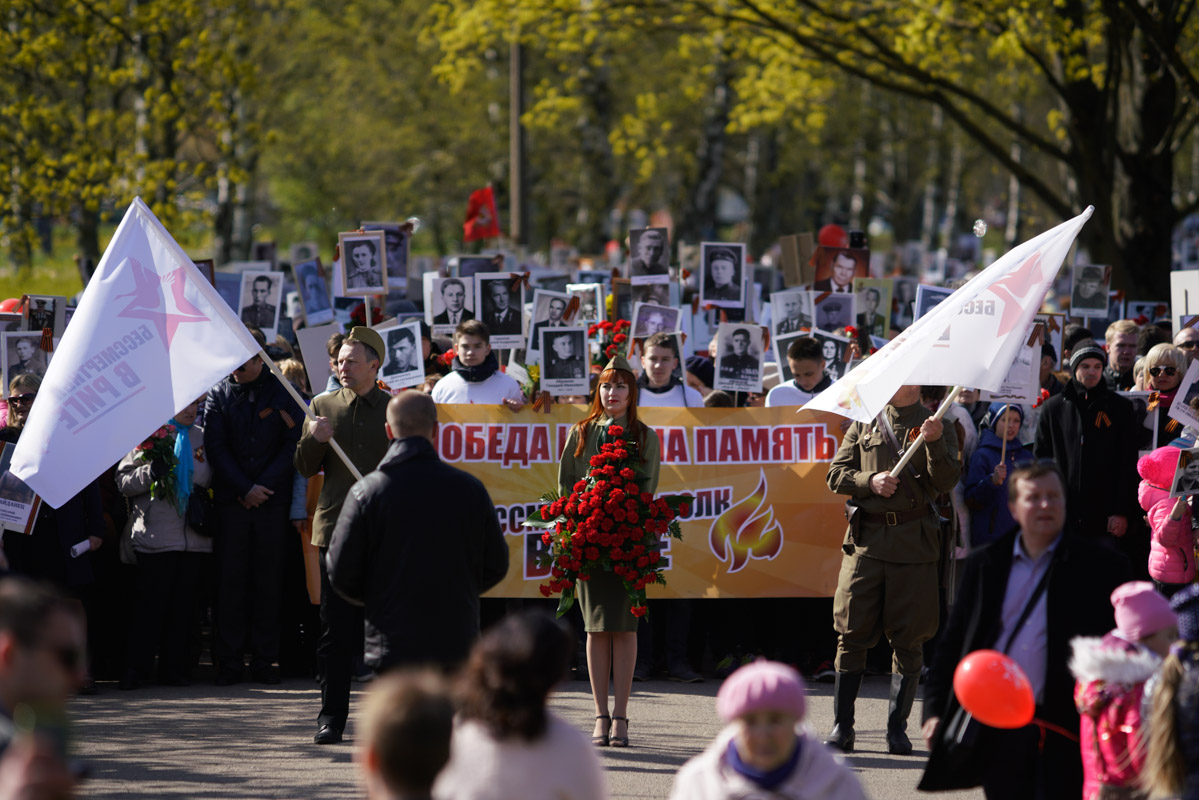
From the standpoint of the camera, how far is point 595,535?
7391 millimetres

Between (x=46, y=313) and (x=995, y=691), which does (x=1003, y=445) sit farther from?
(x=46, y=313)

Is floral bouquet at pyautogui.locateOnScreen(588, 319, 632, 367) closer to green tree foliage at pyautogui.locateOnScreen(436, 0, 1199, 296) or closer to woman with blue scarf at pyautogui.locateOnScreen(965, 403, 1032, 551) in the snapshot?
woman with blue scarf at pyautogui.locateOnScreen(965, 403, 1032, 551)

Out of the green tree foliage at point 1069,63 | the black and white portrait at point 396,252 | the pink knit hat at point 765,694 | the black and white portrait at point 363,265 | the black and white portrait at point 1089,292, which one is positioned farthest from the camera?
the green tree foliage at point 1069,63

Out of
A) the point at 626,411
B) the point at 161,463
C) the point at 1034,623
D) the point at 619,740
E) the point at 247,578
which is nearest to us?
the point at 1034,623

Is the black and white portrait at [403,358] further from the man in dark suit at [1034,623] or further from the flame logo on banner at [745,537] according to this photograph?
the man in dark suit at [1034,623]

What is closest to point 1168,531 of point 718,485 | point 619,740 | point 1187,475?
point 1187,475

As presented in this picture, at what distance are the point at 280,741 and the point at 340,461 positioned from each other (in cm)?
146

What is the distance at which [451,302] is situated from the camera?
11.8 meters

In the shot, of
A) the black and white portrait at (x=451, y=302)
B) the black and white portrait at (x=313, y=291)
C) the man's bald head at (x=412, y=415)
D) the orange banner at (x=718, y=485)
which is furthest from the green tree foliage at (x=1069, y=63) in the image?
the man's bald head at (x=412, y=415)

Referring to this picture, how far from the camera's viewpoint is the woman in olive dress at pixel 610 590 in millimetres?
7406

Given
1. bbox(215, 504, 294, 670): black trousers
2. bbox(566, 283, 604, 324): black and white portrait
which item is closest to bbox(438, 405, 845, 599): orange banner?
bbox(215, 504, 294, 670): black trousers

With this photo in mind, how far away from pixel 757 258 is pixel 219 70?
23.6 meters

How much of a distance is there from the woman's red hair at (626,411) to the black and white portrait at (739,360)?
8.98ft

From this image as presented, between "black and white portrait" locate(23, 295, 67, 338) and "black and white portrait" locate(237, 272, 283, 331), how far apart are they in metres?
1.91
